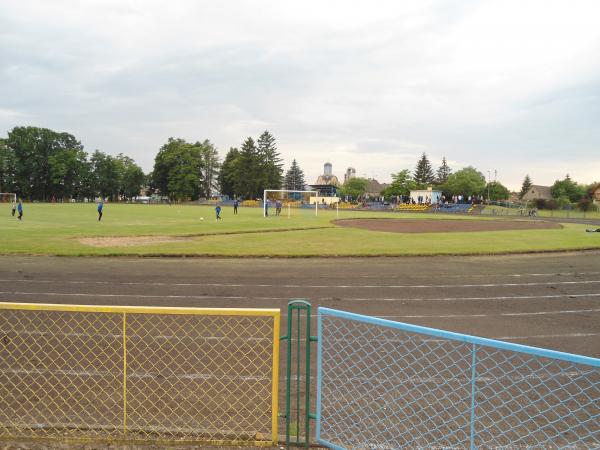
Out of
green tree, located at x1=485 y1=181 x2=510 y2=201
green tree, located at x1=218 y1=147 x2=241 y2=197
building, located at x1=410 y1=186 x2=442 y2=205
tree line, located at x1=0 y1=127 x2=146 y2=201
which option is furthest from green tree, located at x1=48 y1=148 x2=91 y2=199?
green tree, located at x1=485 y1=181 x2=510 y2=201

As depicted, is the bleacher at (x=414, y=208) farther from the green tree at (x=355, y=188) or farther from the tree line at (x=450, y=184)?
the green tree at (x=355, y=188)

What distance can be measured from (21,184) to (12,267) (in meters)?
113

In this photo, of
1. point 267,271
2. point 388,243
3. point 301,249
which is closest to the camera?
point 267,271

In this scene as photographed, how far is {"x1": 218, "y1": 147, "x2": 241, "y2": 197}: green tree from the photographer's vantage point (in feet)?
418

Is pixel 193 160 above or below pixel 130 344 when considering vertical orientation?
above

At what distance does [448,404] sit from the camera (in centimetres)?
571

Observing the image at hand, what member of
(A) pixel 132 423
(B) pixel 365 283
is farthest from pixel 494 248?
(A) pixel 132 423

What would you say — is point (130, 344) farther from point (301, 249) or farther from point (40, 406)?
point (301, 249)

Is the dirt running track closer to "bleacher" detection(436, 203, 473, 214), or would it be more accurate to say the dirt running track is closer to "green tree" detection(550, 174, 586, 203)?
"bleacher" detection(436, 203, 473, 214)

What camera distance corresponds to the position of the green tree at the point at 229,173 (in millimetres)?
127400

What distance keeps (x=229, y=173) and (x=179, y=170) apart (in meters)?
14.8

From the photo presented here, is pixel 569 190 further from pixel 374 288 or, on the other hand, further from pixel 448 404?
pixel 448 404

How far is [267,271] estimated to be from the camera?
1608 cm

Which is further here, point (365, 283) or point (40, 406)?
point (365, 283)
